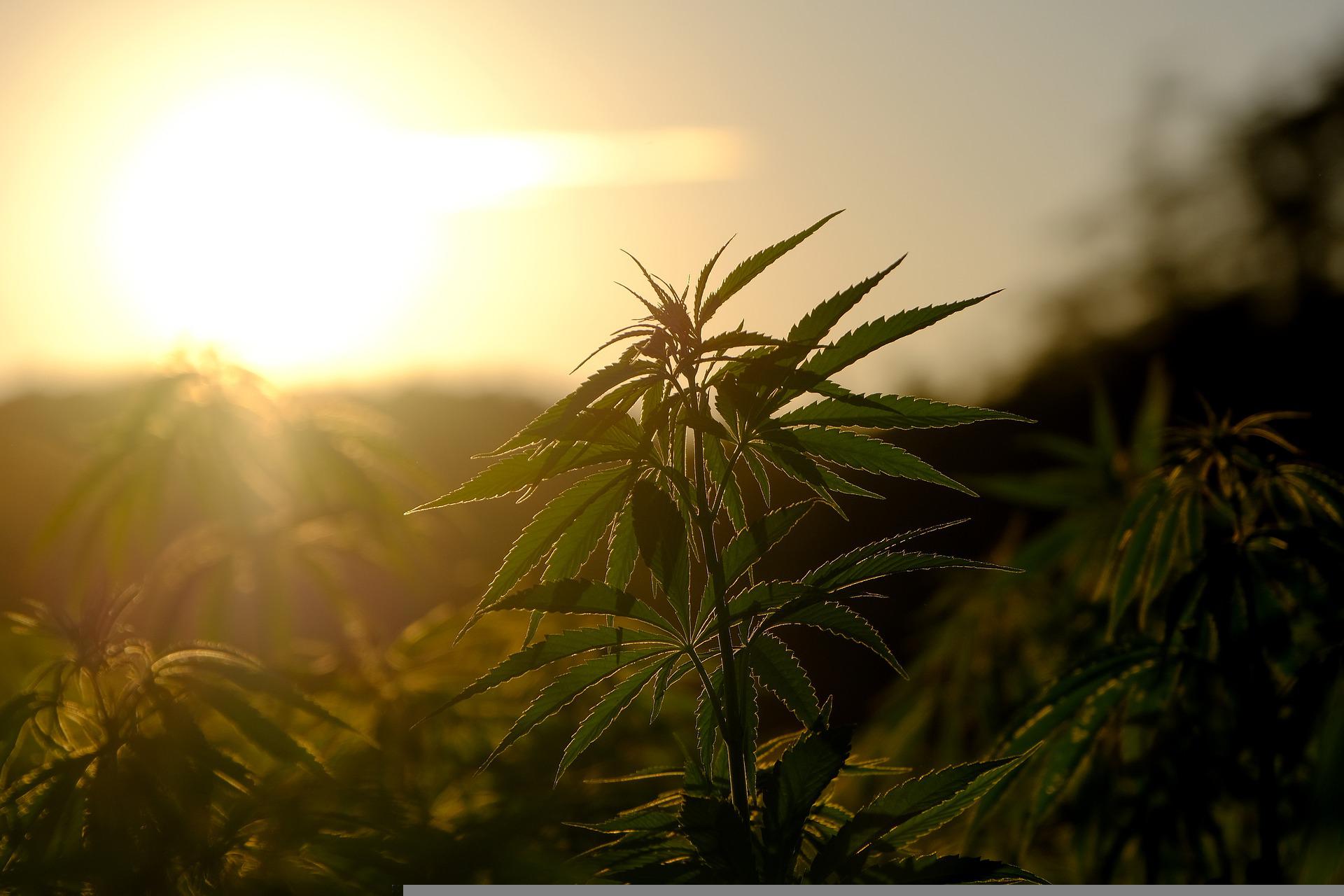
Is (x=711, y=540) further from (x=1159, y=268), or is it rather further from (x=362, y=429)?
(x=1159, y=268)

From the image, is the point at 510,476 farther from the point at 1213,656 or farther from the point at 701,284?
the point at 1213,656

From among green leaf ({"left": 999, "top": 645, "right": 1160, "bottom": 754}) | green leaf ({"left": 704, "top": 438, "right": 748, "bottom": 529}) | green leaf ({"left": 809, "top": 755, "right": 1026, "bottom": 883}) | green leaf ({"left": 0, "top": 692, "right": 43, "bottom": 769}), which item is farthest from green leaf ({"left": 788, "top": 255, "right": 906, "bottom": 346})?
green leaf ({"left": 0, "top": 692, "right": 43, "bottom": 769})

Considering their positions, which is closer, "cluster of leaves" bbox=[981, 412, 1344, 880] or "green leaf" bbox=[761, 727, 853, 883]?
"green leaf" bbox=[761, 727, 853, 883]

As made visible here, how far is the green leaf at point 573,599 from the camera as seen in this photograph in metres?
0.76

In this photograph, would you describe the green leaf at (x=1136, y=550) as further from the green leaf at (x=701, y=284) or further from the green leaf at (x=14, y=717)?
the green leaf at (x=14, y=717)

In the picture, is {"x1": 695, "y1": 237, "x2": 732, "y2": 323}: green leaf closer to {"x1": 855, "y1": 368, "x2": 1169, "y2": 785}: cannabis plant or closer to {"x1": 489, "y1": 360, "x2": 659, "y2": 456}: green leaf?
{"x1": 489, "y1": 360, "x2": 659, "y2": 456}: green leaf

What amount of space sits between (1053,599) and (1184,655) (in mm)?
1146

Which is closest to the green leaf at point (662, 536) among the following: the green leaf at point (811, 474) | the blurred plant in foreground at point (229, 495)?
the green leaf at point (811, 474)

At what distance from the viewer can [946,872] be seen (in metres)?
0.78

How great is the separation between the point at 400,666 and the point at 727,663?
112cm

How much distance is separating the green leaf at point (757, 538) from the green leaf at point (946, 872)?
275 mm

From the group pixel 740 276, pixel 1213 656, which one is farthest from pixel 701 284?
pixel 1213 656

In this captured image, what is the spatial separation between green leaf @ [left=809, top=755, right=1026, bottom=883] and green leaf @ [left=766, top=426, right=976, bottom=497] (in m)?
0.24

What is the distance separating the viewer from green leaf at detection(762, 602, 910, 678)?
0.78m
